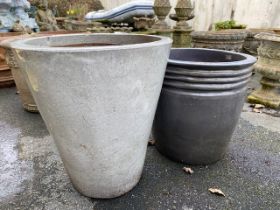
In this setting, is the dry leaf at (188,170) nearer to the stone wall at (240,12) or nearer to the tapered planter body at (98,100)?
the tapered planter body at (98,100)

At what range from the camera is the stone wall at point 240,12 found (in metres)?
4.60

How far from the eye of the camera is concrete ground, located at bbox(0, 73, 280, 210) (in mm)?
1569

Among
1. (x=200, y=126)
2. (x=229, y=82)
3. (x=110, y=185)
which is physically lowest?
(x=110, y=185)

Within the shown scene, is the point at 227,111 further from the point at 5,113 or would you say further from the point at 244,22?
the point at 244,22

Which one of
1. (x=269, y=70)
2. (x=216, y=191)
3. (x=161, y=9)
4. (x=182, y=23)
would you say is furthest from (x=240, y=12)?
(x=216, y=191)

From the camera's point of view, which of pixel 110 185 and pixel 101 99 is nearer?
pixel 101 99

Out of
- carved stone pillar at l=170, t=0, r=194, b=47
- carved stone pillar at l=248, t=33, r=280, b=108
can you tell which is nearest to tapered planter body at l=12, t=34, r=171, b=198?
carved stone pillar at l=248, t=33, r=280, b=108

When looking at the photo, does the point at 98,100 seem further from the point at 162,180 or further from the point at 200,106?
the point at 162,180

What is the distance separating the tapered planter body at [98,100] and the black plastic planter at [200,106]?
33 centimetres

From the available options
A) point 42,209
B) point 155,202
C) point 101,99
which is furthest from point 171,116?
point 42,209

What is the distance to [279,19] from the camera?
4547 mm

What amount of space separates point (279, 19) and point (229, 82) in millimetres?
3834

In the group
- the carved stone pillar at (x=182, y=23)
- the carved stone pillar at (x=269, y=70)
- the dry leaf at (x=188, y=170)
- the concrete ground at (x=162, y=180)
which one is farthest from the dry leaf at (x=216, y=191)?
the carved stone pillar at (x=182, y=23)

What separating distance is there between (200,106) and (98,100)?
0.80 m
